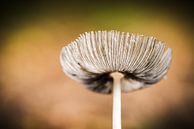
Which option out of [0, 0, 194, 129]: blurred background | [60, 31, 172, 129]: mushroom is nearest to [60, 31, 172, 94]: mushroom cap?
[60, 31, 172, 129]: mushroom

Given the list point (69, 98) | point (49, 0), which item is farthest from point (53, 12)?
point (69, 98)

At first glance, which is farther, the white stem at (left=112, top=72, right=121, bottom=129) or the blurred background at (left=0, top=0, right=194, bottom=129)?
the blurred background at (left=0, top=0, right=194, bottom=129)

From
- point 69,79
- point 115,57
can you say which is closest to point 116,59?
point 115,57

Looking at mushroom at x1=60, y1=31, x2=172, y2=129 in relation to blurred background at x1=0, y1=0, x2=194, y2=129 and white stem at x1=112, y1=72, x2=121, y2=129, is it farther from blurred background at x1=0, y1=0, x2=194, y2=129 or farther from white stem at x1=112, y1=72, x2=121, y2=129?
blurred background at x1=0, y1=0, x2=194, y2=129

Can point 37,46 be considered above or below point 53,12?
below

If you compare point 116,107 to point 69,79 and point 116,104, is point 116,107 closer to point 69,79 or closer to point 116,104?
point 116,104

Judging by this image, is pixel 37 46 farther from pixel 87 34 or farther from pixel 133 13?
pixel 87 34
